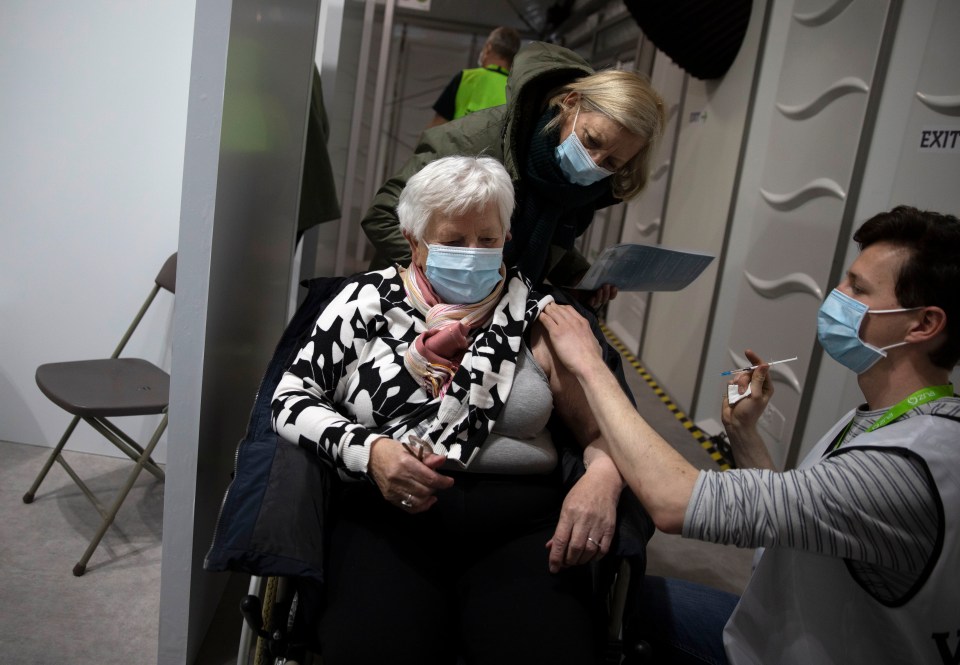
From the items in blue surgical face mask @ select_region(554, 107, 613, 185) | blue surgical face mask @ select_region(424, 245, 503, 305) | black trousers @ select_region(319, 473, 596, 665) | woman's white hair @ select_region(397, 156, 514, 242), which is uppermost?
blue surgical face mask @ select_region(554, 107, 613, 185)

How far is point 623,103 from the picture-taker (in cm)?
194

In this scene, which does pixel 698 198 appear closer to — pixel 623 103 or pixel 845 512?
pixel 623 103

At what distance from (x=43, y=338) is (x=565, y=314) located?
2446 mm

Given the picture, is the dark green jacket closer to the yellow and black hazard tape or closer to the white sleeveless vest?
the white sleeveless vest

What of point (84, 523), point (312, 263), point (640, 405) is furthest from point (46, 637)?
point (640, 405)

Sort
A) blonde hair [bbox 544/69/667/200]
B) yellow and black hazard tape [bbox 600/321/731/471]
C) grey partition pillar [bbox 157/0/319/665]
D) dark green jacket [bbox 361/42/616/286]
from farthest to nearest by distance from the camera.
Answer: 1. yellow and black hazard tape [bbox 600/321/731/471]
2. dark green jacket [bbox 361/42/616/286]
3. blonde hair [bbox 544/69/667/200]
4. grey partition pillar [bbox 157/0/319/665]

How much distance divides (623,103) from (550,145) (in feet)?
0.75

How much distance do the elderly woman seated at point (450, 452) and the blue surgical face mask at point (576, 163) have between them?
30 centimetres

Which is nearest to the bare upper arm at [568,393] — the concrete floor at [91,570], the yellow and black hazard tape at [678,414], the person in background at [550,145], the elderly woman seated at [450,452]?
the elderly woman seated at [450,452]

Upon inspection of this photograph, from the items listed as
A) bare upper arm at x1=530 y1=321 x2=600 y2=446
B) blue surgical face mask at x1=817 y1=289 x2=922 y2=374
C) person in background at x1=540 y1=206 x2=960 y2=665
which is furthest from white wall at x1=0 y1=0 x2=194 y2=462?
blue surgical face mask at x1=817 y1=289 x2=922 y2=374

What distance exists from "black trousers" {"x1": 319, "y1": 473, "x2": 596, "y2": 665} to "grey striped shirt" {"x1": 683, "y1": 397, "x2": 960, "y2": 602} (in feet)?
1.21

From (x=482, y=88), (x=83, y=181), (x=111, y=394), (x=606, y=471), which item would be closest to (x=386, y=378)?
(x=606, y=471)

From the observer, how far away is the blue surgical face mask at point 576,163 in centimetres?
198

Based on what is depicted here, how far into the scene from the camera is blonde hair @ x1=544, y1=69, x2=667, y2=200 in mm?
1946
